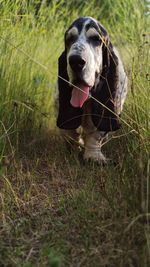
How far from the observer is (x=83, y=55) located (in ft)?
10.1

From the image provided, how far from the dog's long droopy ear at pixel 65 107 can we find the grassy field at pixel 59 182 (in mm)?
214

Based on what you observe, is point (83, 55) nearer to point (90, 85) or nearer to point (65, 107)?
point (90, 85)

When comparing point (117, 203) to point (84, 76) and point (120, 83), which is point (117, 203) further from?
point (120, 83)

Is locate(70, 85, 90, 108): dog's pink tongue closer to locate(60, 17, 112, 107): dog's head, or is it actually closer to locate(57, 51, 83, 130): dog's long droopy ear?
locate(60, 17, 112, 107): dog's head

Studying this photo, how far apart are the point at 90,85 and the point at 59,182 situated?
0.69 meters

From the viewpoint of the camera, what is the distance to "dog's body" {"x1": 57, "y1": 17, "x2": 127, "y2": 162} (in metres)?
3.14

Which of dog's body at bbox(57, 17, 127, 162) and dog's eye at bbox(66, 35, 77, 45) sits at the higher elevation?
dog's eye at bbox(66, 35, 77, 45)

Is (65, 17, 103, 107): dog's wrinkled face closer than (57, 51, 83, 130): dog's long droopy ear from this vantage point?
Yes

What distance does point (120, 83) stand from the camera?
139 inches

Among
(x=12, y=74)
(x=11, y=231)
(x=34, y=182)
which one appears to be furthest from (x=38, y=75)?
(x=11, y=231)

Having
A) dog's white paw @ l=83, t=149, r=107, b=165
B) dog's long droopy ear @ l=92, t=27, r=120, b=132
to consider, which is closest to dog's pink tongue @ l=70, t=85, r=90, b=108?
dog's long droopy ear @ l=92, t=27, r=120, b=132

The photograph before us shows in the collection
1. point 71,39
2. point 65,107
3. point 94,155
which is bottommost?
point 94,155

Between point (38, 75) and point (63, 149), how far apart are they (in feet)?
2.39

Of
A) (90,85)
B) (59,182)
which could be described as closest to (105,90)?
(90,85)
